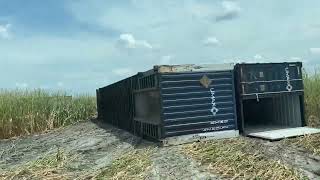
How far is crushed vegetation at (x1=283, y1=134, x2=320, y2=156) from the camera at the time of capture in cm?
731

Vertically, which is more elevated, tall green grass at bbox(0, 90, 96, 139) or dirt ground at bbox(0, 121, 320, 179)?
tall green grass at bbox(0, 90, 96, 139)

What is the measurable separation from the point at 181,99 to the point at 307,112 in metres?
4.76

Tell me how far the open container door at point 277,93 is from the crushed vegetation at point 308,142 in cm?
30

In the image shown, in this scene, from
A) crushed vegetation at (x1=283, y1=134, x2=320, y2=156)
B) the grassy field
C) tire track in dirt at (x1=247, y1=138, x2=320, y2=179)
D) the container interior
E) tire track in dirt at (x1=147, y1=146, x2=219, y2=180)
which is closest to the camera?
tire track in dirt at (x1=147, y1=146, x2=219, y2=180)

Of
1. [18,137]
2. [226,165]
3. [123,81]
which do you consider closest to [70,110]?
[18,137]

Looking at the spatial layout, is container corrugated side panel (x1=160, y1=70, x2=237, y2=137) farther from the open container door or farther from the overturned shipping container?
the open container door

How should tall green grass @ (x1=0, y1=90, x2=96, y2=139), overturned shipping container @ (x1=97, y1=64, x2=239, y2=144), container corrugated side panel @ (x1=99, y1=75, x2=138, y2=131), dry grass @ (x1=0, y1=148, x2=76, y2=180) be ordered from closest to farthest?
dry grass @ (x1=0, y1=148, x2=76, y2=180)
overturned shipping container @ (x1=97, y1=64, x2=239, y2=144)
container corrugated side panel @ (x1=99, y1=75, x2=138, y2=131)
tall green grass @ (x1=0, y1=90, x2=96, y2=139)

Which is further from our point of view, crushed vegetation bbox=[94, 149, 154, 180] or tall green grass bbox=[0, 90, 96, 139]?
tall green grass bbox=[0, 90, 96, 139]

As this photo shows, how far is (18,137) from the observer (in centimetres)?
1359

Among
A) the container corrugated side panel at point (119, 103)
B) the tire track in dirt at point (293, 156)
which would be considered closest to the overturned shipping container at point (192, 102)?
the tire track in dirt at point (293, 156)

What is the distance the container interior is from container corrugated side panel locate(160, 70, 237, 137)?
0.80 metres

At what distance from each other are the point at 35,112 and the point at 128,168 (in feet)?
30.0

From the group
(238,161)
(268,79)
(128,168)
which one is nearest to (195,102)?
(268,79)

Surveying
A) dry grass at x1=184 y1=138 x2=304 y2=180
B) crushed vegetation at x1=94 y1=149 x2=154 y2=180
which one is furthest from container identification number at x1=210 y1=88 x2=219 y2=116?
crushed vegetation at x1=94 y1=149 x2=154 y2=180
